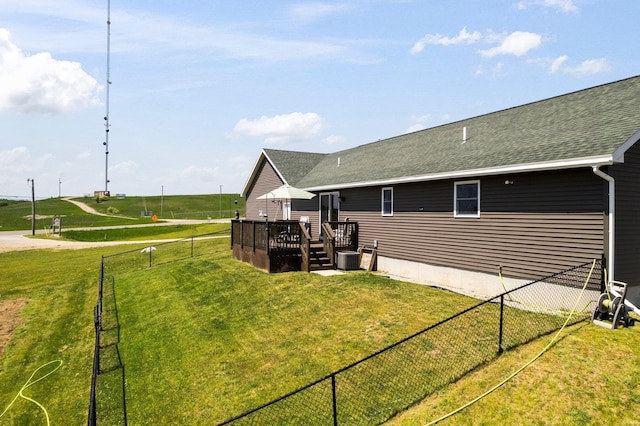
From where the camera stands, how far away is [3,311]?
15.7 m

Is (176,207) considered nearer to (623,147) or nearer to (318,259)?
(318,259)

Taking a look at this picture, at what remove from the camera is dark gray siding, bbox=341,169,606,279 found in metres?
9.77

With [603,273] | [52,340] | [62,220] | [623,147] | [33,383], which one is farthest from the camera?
[62,220]

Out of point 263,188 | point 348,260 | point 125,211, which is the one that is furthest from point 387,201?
point 125,211

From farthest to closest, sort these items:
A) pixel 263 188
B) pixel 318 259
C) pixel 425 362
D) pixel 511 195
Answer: pixel 263 188 < pixel 318 259 < pixel 511 195 < pixel 425 362

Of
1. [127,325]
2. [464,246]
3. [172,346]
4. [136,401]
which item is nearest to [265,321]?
[172,346]

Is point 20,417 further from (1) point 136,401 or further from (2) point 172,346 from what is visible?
(2) point 172,346

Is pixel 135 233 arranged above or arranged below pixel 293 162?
below

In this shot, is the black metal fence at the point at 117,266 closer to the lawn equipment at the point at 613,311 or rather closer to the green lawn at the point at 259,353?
the green lawn at the point at 259,353

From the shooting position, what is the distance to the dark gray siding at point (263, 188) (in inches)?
1022

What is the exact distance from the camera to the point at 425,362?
7.82 m

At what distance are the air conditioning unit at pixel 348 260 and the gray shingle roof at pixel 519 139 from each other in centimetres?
318

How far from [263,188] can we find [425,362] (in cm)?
2124

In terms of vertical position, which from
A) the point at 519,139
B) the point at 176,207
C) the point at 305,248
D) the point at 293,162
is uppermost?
the point at 293,162
